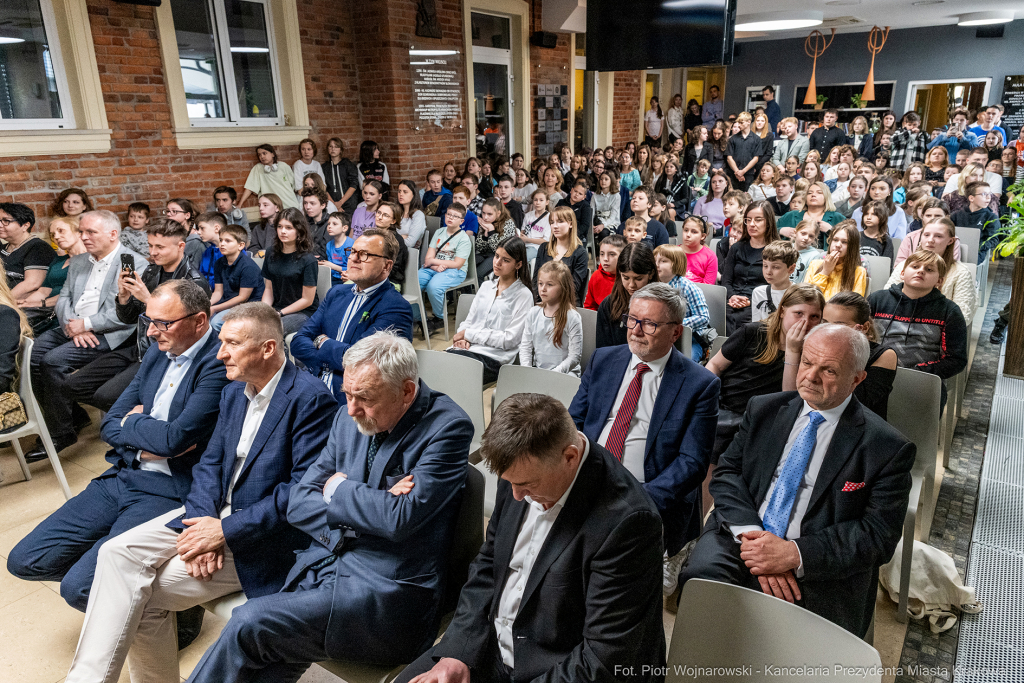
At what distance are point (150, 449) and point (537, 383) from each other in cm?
150

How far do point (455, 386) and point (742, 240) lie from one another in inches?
96.9

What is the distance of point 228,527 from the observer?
6.63 ft

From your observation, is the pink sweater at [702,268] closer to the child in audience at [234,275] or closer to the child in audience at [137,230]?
the child in audience at [234,275]

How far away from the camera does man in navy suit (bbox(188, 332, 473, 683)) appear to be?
176 centimetres

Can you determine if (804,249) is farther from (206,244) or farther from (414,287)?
(206,244)

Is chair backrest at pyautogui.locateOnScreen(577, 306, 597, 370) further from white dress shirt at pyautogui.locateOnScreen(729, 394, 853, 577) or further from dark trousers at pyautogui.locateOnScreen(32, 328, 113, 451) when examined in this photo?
dark trousers at pyautogui.locateOnScreen(32, 328, 113, 451)

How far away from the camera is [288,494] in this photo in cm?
209

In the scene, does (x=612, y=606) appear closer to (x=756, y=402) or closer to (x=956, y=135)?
(x=756, y=402)

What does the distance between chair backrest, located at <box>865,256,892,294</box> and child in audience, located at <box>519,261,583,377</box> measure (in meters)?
2.17

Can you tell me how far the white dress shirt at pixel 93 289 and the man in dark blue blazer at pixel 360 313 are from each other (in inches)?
56.3

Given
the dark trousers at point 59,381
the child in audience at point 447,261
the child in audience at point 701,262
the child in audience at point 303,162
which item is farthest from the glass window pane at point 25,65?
the child in audience at point 701,262

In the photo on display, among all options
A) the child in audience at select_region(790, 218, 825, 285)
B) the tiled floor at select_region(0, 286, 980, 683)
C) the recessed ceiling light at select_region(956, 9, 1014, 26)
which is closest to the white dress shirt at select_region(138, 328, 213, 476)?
the tiled floor at select_region(0, 286, 980, 683)

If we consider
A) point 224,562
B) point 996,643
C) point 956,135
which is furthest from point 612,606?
point 956,135

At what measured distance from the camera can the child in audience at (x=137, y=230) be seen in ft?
17.5
